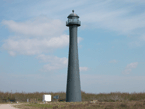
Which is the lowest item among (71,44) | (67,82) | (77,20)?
(67,82)

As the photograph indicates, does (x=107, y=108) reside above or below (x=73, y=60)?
below

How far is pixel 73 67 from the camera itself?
33562 millimetres

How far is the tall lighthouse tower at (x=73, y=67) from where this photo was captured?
3318 centimetres

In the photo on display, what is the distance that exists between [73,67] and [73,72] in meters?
0.80

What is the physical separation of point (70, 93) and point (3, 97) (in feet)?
38.8

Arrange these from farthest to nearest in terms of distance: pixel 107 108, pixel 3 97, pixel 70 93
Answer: pixel 3 97
pixel 70 93
pixel 107 108

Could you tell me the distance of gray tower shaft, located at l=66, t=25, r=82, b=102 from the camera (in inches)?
1305

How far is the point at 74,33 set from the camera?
34.2 m

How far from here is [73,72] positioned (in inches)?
1316

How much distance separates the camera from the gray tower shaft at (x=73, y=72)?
33.2 meters

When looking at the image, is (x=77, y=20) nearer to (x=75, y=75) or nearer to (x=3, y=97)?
(x=75, y=75)

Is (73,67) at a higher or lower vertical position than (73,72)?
higher

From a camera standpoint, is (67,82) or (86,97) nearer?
(67,82)

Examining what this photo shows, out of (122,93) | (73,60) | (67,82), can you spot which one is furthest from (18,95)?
(122,93)
